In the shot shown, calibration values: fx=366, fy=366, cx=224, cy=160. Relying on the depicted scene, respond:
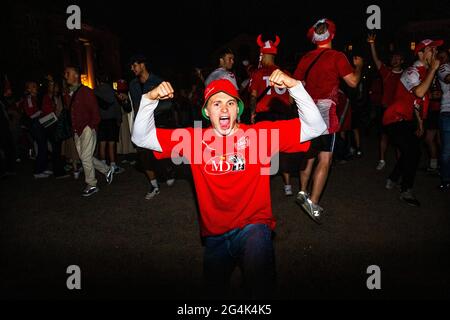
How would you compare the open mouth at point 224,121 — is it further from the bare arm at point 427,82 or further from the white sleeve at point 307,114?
the bare arm at point 427,82

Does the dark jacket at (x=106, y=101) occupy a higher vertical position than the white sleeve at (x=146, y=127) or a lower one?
higher

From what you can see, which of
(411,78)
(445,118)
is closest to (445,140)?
(445,118)

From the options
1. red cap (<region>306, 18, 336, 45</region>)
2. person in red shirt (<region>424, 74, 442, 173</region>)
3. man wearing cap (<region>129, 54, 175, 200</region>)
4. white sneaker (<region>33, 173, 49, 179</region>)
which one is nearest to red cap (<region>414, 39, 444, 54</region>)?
red cap (<region>306, 18, 336, 45</region>)

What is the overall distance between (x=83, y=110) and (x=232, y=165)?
14.7ft

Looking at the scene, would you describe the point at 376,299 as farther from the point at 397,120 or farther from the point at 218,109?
the point at 397,120

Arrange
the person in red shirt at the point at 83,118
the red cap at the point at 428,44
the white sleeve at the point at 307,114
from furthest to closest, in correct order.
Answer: the person in red shirt at the point at 83,118 → the red cap at the point at 428,44 → the white sleeve at the point at 307,114

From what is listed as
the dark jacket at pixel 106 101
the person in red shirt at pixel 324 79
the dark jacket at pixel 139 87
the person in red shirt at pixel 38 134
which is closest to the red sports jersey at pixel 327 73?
the person in red shirt at pixel 324 79

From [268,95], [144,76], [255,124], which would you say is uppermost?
[144,76]

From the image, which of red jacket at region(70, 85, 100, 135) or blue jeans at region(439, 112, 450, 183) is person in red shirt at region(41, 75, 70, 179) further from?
blue jeans at region(439, 112, 450, 183)

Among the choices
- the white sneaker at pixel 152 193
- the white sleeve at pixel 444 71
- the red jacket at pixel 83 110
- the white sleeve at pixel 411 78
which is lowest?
the white sneaker at pixel 152 193

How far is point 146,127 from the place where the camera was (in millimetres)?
2689

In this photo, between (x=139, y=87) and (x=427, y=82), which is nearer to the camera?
(x=427, y=82)

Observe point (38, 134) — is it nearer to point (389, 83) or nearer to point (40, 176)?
point (40, 176)

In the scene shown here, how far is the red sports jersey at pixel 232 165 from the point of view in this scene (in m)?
2.61
